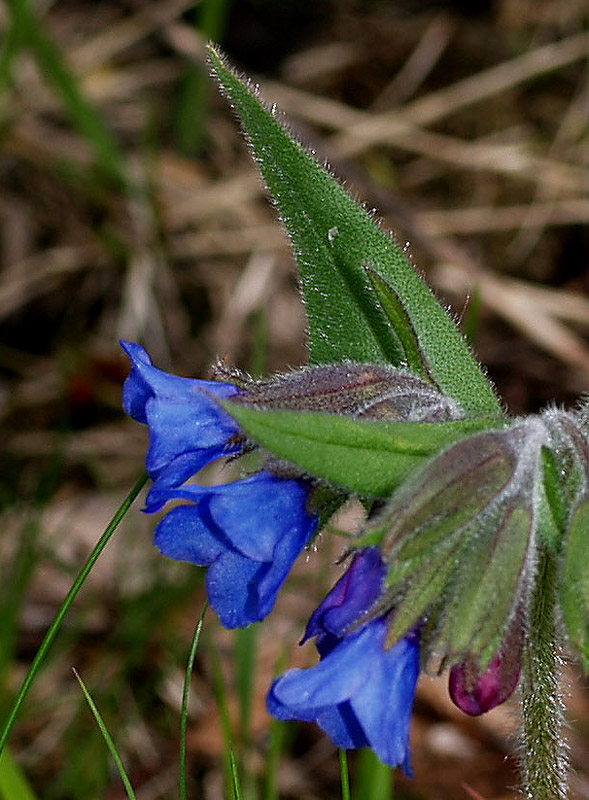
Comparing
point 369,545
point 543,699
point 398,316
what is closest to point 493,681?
point 543,699

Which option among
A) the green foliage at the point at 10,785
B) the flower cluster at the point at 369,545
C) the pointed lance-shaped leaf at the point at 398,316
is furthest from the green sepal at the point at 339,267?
the green foliage at the point at 10,785

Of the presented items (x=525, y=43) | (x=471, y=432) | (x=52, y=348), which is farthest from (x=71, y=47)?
(x=471, y=432)

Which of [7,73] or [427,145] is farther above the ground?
[7,73]

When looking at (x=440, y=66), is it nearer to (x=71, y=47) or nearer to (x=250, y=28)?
(x=250, y=28)

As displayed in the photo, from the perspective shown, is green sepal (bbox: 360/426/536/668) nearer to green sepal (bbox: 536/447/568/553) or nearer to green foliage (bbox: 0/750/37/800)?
green sepal (bbox: 536/447/568/553)

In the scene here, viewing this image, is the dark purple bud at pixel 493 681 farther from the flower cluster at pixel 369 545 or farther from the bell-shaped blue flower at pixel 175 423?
the bell-shaped blue flower at pixel 175 423

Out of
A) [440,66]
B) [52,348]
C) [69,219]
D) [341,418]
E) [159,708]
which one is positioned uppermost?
[341,418]
